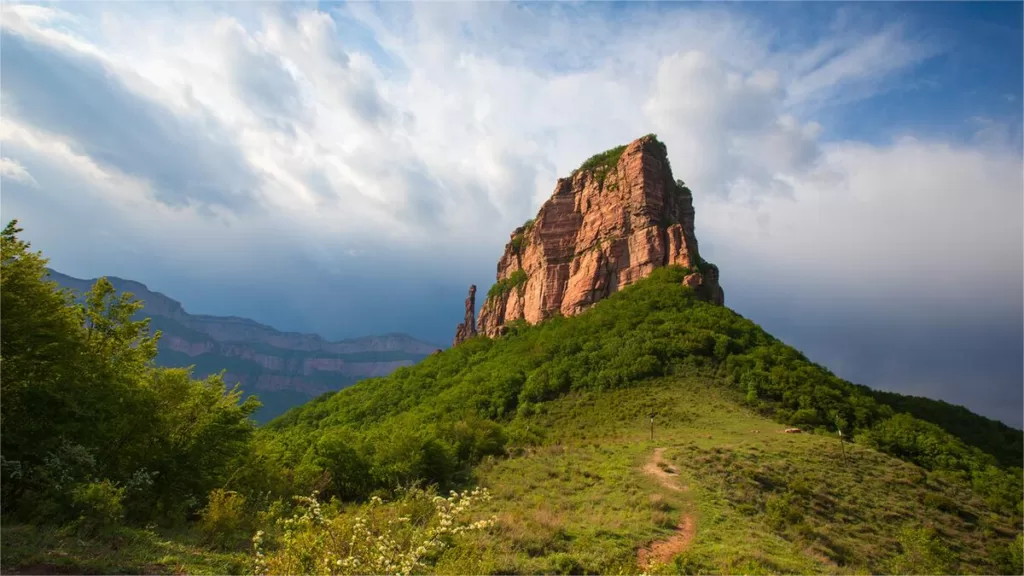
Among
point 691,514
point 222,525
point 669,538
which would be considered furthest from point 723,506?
point 222,525

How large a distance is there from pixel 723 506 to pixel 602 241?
225 feet

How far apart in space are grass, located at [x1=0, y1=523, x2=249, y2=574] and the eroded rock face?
66149mm

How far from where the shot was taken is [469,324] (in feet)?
394

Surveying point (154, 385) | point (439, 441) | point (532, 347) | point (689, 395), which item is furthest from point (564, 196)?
point (154, 385)

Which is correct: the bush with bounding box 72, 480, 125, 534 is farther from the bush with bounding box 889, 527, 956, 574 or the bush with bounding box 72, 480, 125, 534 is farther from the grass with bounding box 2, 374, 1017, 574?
the bush with bounding box 889, 527, 956, 574

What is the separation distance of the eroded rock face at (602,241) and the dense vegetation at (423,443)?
18.3 meters

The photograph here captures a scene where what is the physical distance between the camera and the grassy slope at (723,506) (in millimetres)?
14391

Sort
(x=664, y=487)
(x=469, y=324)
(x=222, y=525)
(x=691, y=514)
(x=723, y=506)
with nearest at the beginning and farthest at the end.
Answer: (x=222, y=525)
(x=691, y=514)
(x=723, y=506)
(x=664, y=487)
(x=469, y=324)

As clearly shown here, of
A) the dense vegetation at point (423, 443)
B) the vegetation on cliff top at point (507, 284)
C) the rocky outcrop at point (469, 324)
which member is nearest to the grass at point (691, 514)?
the dense vegetation at point (423, 443)

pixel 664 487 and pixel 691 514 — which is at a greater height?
pixel 664 487

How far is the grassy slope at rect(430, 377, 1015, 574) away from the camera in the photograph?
1439 cm

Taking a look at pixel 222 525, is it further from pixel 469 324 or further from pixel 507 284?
pixel 469 324

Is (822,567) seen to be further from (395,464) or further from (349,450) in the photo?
(349,450)

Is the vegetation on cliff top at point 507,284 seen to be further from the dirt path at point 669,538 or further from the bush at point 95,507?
the bush at point 95,507
